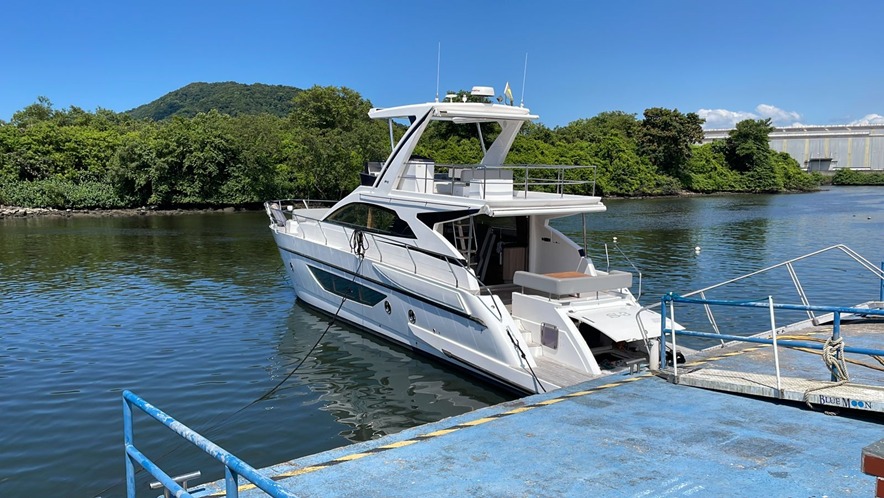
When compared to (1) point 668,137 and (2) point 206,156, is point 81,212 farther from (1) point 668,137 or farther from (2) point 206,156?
(1) point 668,137

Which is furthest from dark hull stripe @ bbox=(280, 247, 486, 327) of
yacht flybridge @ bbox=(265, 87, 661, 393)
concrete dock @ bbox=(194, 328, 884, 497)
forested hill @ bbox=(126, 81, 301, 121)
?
forested hill @ bbox=(126, 81, 301, 121)

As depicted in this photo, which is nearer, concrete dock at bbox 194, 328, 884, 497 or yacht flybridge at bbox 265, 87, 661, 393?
concrete dock at bbox 194, 328, 884, 497

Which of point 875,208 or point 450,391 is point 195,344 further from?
point 875,208

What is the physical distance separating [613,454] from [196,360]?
9405 mm

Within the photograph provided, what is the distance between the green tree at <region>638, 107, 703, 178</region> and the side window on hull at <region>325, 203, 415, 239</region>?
227 ft

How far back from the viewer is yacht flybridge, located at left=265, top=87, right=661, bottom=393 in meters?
9.73

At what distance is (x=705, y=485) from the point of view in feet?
15.8

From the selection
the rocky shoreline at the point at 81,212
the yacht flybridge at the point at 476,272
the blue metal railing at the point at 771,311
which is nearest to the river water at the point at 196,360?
the yacht flybridge at the point at 476,272

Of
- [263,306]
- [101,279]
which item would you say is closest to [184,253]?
[101,279]

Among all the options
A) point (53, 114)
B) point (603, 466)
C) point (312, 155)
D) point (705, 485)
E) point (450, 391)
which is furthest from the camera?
point (53, 114)

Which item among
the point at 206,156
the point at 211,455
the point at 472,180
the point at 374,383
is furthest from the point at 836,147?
the point at 211,455

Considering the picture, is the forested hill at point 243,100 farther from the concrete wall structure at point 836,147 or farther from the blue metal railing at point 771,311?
the blue metal railing at point 771,311

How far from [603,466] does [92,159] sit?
59.0 m

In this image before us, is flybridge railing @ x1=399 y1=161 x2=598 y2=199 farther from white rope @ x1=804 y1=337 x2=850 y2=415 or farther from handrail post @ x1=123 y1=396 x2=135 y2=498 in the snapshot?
handrail post @ x1=123 y1=396 x2=135 y2=498
